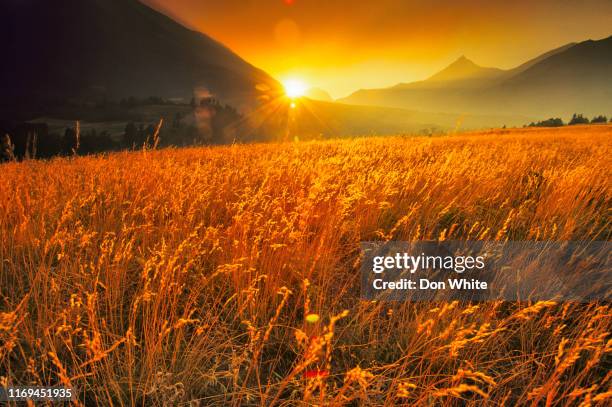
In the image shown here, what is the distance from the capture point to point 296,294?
8.81 feet

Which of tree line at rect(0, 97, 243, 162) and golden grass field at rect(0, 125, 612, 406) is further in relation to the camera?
tree line at rect(0, 97, 243, 162)

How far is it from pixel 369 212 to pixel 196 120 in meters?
122

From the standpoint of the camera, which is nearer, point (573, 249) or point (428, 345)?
point (428, 345)

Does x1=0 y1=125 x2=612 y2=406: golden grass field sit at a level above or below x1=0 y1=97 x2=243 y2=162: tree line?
below

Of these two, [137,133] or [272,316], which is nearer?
[272,316]

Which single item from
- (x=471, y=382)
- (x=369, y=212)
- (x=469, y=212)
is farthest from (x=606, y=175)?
(x=471, y=382)

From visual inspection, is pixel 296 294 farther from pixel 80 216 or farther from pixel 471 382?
pixel 80 216

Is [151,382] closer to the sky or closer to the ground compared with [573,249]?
closer to the ground

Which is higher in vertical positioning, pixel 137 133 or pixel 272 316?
pixel 137 133

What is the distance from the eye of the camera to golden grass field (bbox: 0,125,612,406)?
1.72 meters

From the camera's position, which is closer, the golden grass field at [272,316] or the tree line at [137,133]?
the golden grass field at [272,316]

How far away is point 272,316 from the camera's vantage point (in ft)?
7.96

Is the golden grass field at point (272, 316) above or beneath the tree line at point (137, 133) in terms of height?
beneath

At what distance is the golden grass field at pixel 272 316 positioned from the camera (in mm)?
1723
